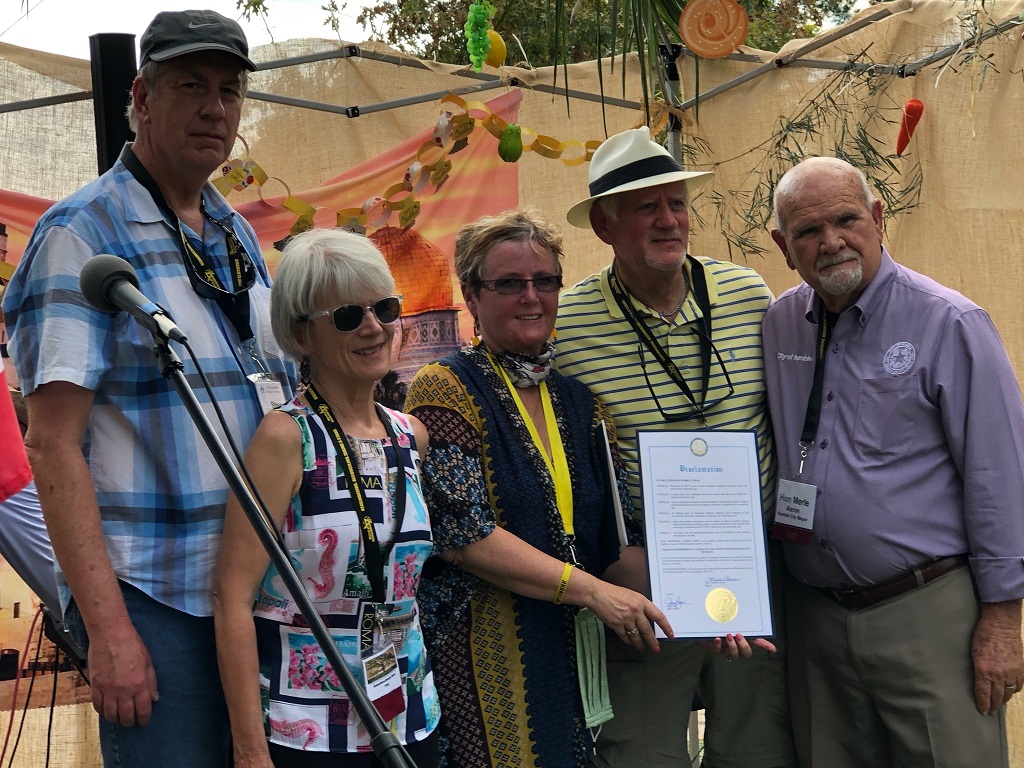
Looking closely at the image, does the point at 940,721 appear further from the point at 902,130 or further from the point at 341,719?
the point at 902,130

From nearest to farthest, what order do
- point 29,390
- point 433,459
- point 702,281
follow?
1. point 29,390
2. point 433,459
3. point 702,281

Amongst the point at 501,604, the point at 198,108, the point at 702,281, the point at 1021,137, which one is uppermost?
the point at 1021,137

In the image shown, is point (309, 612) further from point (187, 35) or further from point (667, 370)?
point (667, 370)

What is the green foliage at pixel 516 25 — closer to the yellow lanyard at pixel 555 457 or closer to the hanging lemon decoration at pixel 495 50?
the hanging lemon decoration at pixel 495 50

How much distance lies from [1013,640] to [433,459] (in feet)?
5.69

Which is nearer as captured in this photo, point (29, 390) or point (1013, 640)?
point (29, 390)

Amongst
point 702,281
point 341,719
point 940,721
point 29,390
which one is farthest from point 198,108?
point 940,721

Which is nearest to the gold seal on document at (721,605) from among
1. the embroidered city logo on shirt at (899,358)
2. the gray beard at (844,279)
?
the embroidered city logo on shirt at (899,358)

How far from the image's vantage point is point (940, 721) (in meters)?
3.11

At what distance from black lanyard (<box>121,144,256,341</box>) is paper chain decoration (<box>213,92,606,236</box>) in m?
2.32

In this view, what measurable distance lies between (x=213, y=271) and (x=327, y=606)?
31.7 inches

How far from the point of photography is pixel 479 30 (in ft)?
16.2

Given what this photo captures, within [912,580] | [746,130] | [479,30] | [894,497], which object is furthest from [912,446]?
[479,30]

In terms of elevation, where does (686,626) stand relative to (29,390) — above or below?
below
